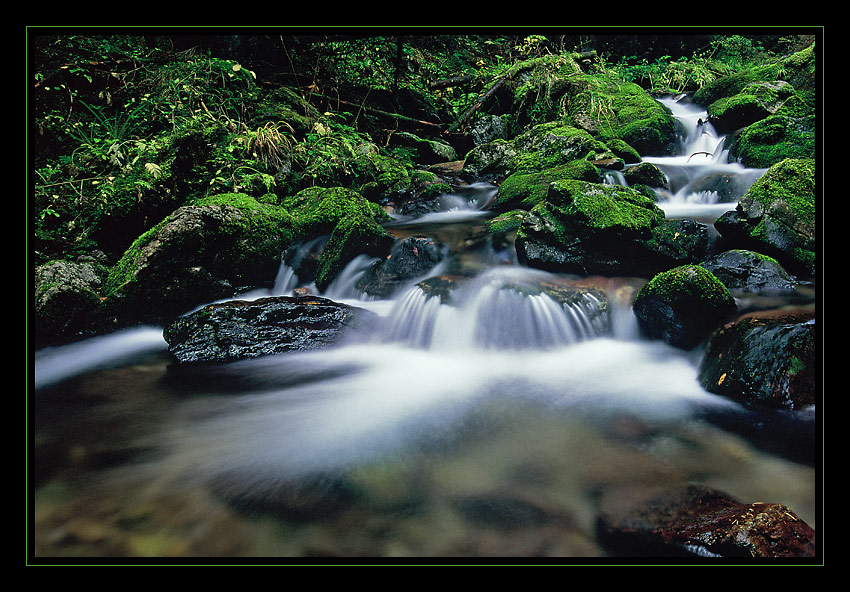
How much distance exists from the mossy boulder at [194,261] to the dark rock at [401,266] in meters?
1.32

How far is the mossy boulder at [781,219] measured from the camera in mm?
4402

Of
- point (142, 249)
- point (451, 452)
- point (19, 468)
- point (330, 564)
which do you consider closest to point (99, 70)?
point (142, 249)

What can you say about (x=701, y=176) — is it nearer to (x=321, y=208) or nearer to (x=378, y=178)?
(x=378, y=178)

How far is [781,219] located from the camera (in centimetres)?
457

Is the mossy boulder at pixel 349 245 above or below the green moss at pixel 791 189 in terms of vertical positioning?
below

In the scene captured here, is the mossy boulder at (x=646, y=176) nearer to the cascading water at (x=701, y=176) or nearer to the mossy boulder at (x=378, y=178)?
the cascading water at (x=701, y=176)

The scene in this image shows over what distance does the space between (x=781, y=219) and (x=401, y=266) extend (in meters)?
4.15

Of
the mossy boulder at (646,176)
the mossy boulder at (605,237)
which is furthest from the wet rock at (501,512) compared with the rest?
the mossy boulder at (646,176)

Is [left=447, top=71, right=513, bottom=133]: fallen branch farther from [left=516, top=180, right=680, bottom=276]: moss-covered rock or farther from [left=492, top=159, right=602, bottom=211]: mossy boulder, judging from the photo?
[left=516, top=180, right=680, bottom=276]: moss-covered rock

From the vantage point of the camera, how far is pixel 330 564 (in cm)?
137

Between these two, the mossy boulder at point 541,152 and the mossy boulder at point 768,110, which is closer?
the mossy boulder at point 768,110

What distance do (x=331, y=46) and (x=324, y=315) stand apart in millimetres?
7004

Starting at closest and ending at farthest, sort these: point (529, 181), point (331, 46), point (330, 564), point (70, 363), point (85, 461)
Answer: point (330, 564), point (85, 461), point (70, 363), point (529, 181), point (331, 46)

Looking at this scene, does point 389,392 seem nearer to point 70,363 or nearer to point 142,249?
point 70,363
